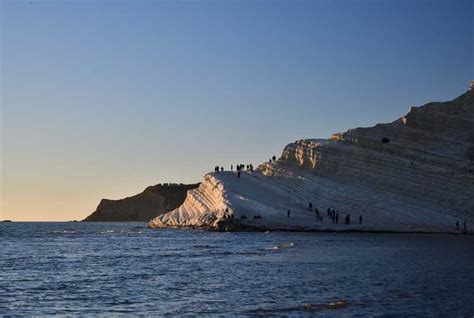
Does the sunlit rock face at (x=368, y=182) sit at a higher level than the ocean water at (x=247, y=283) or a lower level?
higher

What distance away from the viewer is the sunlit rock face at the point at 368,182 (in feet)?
219

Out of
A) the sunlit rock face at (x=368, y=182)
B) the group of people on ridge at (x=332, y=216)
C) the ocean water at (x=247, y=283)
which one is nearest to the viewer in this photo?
the ocean water at (x=247, y=283)

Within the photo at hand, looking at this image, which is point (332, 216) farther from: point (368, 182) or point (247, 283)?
point (247, 283)

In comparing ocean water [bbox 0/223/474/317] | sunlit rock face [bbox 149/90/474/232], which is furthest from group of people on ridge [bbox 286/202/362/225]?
ocean water [bbox 0/223/474/317]

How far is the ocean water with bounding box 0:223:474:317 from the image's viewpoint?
20.3m

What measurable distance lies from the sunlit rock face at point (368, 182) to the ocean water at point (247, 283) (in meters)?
23.6

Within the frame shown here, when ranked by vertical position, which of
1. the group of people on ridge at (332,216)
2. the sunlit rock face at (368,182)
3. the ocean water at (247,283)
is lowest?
the ocean water at (247,283)

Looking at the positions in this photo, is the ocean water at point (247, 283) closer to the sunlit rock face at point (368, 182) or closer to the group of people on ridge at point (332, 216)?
the group of people on ridge at point (332, 216)

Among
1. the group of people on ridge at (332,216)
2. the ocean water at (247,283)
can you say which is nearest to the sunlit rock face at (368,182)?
the group of people on ridge at (332,216)

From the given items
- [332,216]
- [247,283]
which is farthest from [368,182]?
[247,283]

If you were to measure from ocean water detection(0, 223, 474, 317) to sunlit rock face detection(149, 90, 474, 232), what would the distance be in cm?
2360

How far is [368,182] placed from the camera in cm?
7106

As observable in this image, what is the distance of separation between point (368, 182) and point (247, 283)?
46.8 m

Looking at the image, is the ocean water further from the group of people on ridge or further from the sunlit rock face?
the sunlit rock face
